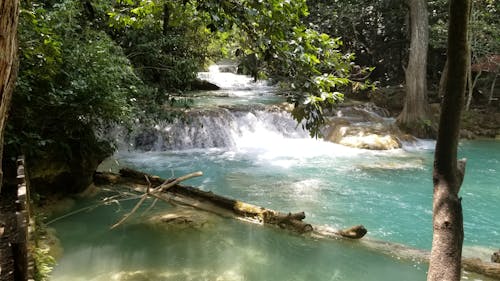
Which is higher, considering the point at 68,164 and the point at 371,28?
the point at 371,28

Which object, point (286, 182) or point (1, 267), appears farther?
point (286, 182)

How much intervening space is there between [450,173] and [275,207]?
4.67 m

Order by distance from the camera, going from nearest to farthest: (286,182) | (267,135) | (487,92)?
(286,182)
(267,135)
(487,92)

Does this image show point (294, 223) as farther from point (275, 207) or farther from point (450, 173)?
point (450, 173)

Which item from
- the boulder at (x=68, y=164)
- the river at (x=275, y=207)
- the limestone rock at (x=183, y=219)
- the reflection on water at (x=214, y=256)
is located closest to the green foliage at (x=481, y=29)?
the river at (x=275, y=207)

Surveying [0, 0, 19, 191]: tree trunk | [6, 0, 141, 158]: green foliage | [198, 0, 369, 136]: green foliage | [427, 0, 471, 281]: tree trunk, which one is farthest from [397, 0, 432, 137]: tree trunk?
[0, 0, 19, 191]: tree trunk

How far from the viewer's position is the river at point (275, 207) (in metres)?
5.05

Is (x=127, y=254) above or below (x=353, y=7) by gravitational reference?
below

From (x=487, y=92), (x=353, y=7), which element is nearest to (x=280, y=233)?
(x=353, y=7)

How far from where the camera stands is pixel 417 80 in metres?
14.6

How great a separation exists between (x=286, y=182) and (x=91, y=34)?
15.9 feet

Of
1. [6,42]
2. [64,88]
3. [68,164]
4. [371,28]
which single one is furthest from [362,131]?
[6,42]

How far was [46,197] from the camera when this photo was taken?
6.71m

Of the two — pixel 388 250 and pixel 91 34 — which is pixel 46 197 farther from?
pixel 388 250
